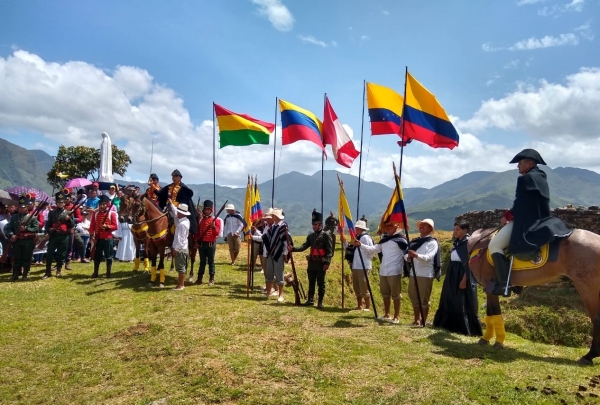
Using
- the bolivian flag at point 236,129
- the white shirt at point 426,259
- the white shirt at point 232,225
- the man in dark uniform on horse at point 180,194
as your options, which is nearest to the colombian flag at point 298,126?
the bolivian flag at point 236,129

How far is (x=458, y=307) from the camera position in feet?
30.7

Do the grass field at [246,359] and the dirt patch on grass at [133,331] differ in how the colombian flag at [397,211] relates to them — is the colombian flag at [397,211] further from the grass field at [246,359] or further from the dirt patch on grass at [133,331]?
the dirt patch on grass at [133,331]

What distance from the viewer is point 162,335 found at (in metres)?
7.59

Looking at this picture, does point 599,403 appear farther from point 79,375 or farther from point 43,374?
point 43,374

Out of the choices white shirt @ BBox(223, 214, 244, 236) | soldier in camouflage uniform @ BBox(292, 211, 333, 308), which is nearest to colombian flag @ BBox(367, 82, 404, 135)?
soldier in camouflage uniform @ BBox(292, 211, 333, 308)

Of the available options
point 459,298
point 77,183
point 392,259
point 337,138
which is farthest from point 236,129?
point 77,183

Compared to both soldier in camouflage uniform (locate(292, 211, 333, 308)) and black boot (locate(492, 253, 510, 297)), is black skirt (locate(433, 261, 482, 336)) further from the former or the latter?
soldier in camouflage uniform (locate(292, 211, 333, 308))

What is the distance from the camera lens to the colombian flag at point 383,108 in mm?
12117

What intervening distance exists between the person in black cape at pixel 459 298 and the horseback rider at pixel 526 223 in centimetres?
191

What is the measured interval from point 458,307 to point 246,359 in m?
5.47

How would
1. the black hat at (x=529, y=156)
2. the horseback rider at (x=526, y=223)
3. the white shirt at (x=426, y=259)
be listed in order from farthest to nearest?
the white shirt at (x=426, y=259) < the black hat at (x=529, y=156) < the horseback rider at (x=526, y=223)

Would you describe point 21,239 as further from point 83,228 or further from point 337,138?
point 337,138

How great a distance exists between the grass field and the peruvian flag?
5.63 m

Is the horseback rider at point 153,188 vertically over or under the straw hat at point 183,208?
over
